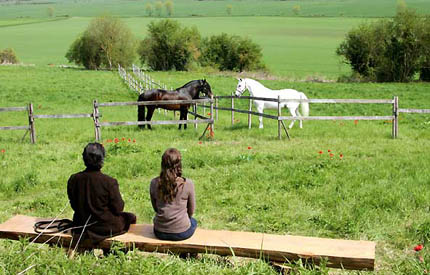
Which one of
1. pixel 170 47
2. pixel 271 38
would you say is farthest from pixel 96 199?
pixel 271 38

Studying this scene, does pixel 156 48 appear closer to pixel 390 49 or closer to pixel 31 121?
pixel 390 49

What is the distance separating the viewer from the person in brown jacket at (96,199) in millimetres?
5441

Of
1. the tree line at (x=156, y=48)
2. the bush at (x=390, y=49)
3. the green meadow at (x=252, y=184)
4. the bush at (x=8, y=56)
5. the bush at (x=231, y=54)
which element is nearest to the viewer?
the green meadow at (x=252, y=184)

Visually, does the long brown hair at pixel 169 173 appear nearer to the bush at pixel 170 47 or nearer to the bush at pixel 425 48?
the bush at pixel 425 48

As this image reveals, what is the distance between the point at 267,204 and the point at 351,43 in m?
45.3

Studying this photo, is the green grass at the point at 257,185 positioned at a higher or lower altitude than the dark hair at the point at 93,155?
lower

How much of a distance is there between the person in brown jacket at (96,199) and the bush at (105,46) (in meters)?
61.0

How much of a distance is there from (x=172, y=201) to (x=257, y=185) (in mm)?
3609

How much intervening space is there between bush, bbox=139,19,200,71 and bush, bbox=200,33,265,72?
1.54 metres

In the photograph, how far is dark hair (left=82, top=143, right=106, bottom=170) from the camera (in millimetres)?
5367

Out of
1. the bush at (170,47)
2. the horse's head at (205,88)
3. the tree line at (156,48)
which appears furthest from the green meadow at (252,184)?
the bush at (170,47)

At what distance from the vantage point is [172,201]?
5.43m

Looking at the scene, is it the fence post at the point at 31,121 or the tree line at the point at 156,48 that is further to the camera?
the tree line at the point at 156,48

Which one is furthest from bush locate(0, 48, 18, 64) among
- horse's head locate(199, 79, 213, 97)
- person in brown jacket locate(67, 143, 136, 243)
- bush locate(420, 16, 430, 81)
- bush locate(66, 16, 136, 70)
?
person in brown jacket locate(67, 143, 136, 243)
